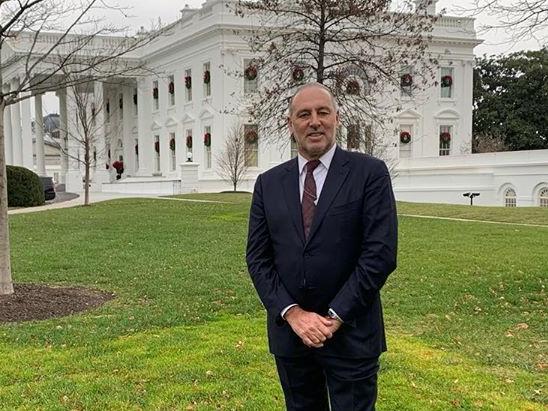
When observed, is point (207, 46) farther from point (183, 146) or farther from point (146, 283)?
point (146, 283)

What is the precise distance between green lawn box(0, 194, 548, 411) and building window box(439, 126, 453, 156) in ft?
101

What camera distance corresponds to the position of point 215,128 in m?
38.3

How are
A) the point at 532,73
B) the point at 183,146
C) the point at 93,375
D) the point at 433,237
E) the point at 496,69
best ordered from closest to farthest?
the point at 93,375
the point at 433,237
the point at 183,146
the point at 532,73
the point at 496,69

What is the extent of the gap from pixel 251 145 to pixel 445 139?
14.8 m

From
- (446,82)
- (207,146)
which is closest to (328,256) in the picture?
(207,146)

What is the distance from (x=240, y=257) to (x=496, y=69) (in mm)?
50456

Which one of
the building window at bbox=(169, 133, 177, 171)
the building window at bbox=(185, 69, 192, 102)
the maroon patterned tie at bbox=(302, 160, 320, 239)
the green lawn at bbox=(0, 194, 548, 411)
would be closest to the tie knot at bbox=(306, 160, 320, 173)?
the maroon patterned tie at bbox=(302, 160, 320, 239)

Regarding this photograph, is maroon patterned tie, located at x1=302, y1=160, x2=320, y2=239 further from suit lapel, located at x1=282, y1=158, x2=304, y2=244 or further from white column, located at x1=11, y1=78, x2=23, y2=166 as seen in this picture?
white column, located at x1=11, y1=78, x2=23, y2=166

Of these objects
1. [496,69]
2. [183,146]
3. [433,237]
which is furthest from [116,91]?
[433,237]

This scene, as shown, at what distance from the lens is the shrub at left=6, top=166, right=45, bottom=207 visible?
87.8ft

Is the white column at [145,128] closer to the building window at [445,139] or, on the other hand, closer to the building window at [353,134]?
the building window at [445,139]

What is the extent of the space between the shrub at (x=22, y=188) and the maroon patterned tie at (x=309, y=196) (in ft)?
84.6

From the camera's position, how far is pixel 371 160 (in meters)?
2.98

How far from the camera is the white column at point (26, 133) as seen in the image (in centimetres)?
4691
